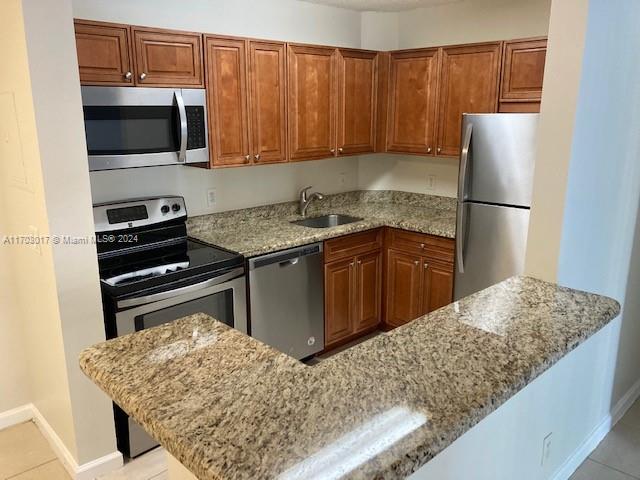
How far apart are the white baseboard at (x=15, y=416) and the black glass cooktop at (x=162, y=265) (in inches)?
40.5

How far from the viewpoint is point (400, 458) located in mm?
887

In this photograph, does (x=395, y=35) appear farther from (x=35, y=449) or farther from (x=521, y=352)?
(x=35, y=449)

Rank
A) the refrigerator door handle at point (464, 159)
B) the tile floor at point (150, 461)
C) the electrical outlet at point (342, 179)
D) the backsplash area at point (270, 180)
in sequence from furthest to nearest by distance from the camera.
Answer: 1. the electrical outlet at point (342, 179)
2. the refrigerator door handle at point (464, 159)
3. the backsplash area at point (270, 180)
4. the tile floor at point (150, 461)

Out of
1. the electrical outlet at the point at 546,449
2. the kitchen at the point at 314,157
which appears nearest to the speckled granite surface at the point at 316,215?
the kitchen at the point at 314,157

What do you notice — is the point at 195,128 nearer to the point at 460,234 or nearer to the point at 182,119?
the point at 182,119

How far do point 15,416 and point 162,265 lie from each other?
1284mm

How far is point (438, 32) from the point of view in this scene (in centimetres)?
392

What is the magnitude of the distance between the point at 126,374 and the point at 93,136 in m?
1.69

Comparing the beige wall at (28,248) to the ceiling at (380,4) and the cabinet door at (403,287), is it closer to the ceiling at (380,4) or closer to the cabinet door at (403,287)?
the ceiling at (380,4)

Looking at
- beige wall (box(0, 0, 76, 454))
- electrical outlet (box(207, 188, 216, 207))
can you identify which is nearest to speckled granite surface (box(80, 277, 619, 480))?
beige wall (box(0, 0, 76, 454))

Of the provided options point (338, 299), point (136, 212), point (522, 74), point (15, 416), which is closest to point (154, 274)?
point (136, 212)

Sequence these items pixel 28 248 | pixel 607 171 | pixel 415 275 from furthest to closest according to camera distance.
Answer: pixel 415 275, pixel 28 248, pixel 607 171

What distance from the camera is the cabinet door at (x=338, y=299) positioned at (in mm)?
3564

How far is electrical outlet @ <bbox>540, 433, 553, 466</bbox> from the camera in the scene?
2.00 metres
